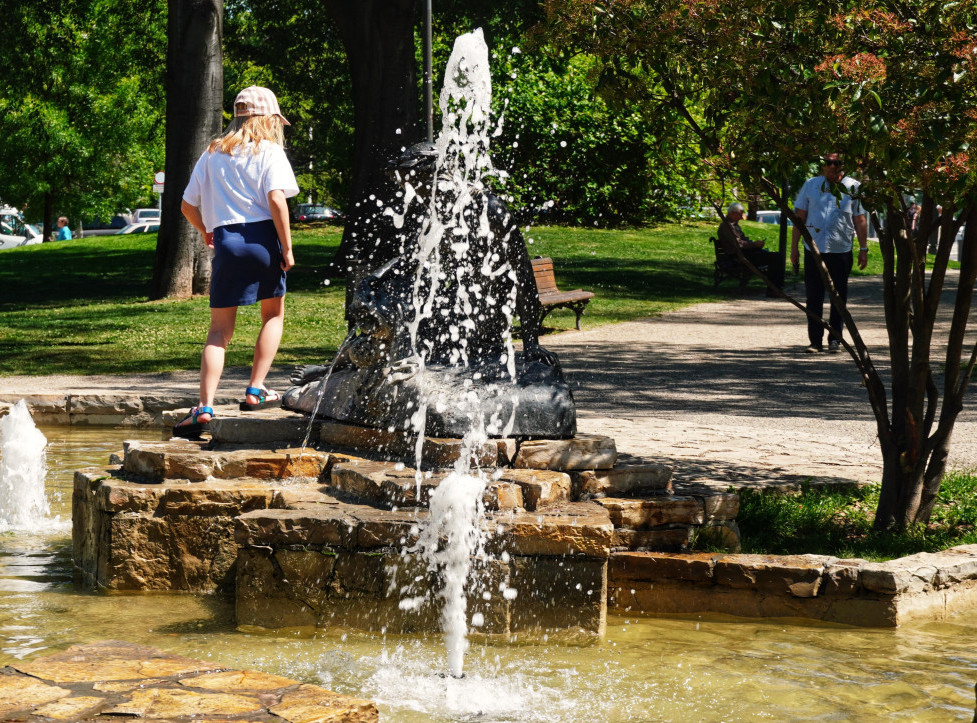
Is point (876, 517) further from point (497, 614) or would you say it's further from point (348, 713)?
point (348, 713)

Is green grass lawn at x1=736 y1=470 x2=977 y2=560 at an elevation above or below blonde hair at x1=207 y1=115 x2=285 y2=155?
below

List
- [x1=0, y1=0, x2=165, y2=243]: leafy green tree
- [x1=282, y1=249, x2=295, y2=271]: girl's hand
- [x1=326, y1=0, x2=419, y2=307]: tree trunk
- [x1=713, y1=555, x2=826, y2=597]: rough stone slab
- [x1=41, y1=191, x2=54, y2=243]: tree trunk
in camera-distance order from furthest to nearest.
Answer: [x1=41, y1=191, x2=54, y2=243]: tree trunk < [x1=0, y1=0, x2=165, y2=243]: leafy green tree < [x1=326, y1=0, x2=419, y2=307]: tree trunk < [x1=282, y1=249, x2=295, y2=271]: girl's hand < [x1=713, y1=555, x2=826, y2=597]: rough stone slab

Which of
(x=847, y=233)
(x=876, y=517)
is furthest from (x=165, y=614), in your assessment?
(x=847, y=233)

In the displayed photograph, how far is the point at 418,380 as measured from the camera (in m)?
5.11

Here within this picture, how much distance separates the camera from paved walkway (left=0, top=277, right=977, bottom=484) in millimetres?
7234

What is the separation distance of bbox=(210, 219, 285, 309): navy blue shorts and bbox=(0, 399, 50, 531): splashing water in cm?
172

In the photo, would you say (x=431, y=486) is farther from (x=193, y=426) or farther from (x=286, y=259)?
(x=286, y=259)

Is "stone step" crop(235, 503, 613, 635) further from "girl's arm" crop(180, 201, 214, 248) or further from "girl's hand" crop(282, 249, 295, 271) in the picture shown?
"girl's arm" crop(180, 201, 214, 248)

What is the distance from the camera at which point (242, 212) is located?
223 inches

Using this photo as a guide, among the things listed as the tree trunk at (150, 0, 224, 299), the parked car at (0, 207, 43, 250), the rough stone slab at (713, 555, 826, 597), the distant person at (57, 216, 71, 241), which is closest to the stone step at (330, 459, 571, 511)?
the rough stone slab at (713, 555, 826, 597)

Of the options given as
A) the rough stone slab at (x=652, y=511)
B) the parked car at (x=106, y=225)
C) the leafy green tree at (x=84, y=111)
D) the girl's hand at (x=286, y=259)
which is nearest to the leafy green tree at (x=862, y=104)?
the rough stone slab at (x=652, y=511)

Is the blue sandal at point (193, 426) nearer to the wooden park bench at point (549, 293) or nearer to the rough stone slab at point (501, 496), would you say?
the rough stone slab at point (501, 496)

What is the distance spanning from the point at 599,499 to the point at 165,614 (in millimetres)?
1818

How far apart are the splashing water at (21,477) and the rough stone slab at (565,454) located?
283 centimetres
